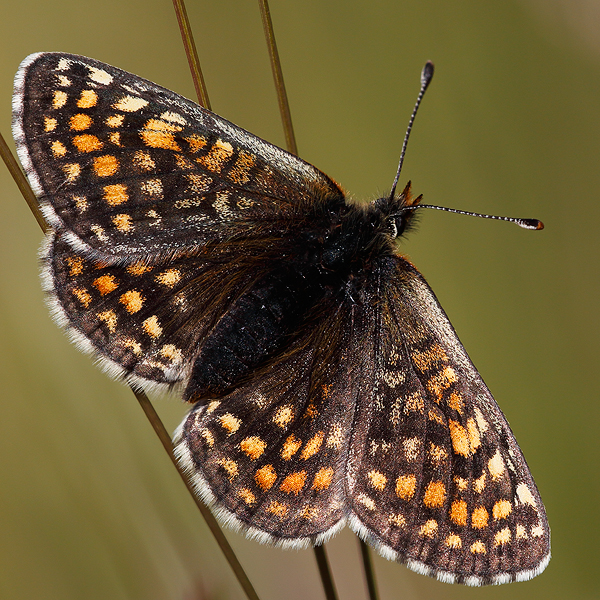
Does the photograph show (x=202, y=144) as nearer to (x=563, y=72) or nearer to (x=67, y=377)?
(x=67, y=377)

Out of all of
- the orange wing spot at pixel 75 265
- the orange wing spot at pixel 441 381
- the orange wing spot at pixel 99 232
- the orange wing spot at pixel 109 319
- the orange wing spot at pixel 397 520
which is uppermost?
the orange wing spot at pixel 99 232

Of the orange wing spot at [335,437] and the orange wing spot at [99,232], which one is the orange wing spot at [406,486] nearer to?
the orange wing spot at [335,437]

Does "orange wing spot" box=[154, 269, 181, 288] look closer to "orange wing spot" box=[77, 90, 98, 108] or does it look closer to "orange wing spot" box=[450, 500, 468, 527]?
"orange wing spot" box=[77, 90, 98, 108]

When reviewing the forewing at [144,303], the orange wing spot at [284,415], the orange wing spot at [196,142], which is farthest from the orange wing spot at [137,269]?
the orange wing spot at [284,415]


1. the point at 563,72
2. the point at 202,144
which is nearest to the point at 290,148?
the point at 202,144

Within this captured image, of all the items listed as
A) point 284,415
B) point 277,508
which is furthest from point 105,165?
point 277,508

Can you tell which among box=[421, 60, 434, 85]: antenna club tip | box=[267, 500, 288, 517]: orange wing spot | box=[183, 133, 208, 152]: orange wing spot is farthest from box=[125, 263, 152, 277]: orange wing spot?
box=[421, 60, 434, 85]: antenna club tip
